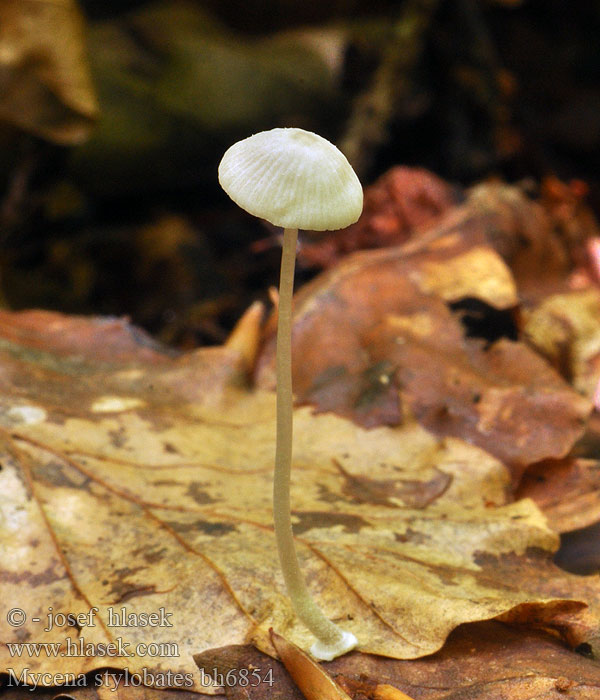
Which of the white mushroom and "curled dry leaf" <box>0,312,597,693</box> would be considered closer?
the white mushroom

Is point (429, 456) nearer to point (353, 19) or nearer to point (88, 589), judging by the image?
point (88, 589)

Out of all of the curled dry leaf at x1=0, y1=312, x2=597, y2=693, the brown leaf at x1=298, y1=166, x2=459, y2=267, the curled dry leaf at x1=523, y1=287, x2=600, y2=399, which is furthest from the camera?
the brown leaf at x1=298, y1=166, x2=459, y2=267

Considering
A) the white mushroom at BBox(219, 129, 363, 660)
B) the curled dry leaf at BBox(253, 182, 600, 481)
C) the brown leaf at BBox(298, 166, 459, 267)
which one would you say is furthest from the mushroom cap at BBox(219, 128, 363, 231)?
the brown leaf at BBox(298, 166, 459, 267)

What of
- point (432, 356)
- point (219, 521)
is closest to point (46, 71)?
point (432, 356)

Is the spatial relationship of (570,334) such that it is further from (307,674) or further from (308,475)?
(307,674)

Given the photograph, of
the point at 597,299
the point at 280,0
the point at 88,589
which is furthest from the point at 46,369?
the point at 280,0

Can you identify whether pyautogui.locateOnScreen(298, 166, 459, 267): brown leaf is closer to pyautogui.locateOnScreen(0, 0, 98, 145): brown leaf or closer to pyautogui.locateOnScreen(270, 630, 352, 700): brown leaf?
pyautogui.locateOnScreen(0, 0, 98, 145): brown leaf

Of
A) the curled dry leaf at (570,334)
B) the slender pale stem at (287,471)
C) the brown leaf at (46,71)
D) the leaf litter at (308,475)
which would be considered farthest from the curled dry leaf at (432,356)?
the brown leaf at (46,71)

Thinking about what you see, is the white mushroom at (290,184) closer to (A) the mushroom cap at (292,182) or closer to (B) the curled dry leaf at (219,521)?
(A) the mushroom cap at (292,182)
